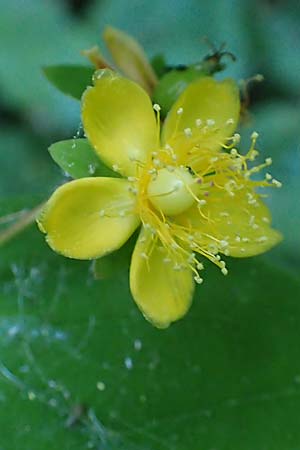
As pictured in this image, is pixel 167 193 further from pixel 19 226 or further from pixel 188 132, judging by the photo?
pixel 19 226

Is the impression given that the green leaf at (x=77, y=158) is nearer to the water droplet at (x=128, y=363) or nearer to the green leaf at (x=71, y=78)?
the green leaf at (x=71, y=78)

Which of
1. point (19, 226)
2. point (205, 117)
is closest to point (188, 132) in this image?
point (205, 117)

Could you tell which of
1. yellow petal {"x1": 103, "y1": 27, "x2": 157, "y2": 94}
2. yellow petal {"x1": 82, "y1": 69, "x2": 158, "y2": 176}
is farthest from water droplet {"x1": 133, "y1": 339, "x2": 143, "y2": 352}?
yellow petal {"x1": 103, "y1": 27, "x2": 157, "y2": 94}

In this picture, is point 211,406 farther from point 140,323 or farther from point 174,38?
point 174,38

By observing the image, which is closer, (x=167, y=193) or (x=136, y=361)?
(x=167, y=193)

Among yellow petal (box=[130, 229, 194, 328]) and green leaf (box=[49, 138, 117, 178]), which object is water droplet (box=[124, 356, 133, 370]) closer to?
yellow petal (box=[130, 229, 194, 328])

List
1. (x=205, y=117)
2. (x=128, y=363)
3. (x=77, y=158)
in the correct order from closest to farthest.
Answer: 1. (x=77, y=158)
2. (x=205, y=117)
3. (x=128, y=363)

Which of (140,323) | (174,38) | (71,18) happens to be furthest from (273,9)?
(140,323)
